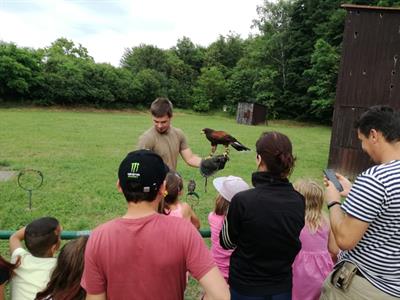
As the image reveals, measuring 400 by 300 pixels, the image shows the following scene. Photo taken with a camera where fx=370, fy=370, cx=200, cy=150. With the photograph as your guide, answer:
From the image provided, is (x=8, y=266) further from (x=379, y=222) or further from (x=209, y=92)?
(x=209, y=92)

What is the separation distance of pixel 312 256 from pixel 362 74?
9964 mm

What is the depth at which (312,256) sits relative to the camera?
2.59m

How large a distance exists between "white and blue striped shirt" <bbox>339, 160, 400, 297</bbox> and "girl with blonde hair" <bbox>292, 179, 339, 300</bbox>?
46 cm

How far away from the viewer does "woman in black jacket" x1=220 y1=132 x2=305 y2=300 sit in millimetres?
2070

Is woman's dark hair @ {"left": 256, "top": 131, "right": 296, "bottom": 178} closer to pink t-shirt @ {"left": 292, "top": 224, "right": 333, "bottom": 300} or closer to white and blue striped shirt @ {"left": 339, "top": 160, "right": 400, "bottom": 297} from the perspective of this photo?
white and blue striped shirt @ {"left": 339, "top": 160, "right": 400, "bottom": 297}

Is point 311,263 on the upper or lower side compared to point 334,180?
lower

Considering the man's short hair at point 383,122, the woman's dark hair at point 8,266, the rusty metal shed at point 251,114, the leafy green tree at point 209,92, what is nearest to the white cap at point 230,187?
the man's short hair at point 383,122

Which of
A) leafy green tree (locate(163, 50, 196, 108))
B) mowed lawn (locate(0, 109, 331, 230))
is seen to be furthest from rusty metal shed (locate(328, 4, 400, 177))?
leafy green tree (locate(163, 50, 196, 108))

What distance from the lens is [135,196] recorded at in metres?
1.65

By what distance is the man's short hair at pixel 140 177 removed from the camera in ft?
5.32

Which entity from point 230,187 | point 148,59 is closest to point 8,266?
point 230,187

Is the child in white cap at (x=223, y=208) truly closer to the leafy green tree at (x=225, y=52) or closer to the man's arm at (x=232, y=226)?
the man's arm at (x=232, y=226)

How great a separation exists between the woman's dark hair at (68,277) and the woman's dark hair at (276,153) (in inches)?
48.5

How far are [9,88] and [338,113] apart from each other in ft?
105
